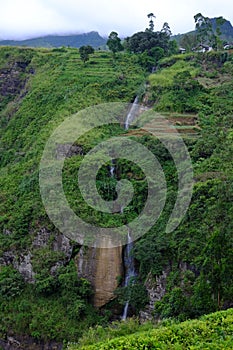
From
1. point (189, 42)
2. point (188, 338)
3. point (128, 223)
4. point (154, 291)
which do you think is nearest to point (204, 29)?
point (189, 42)

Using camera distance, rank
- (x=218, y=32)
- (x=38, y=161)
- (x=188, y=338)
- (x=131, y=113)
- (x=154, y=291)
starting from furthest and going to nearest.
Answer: (x=218, y=32) → (x=131, y=113) → (x=38, y=161) → (x=154, y=291) → (x=188, y=338)

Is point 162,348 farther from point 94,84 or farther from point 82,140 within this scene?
point 94,84

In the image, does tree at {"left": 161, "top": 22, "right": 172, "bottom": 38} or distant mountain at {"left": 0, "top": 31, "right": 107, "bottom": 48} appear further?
distant mountain at {"left": 0, "top": 31, "right": 107, "bottom": 48}

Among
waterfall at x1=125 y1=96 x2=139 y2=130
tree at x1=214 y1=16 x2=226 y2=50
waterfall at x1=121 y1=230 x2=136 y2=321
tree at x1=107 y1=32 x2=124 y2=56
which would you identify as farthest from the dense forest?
tree at x1=107 y1=32 x2=124 y2=56

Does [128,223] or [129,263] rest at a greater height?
[128,223]

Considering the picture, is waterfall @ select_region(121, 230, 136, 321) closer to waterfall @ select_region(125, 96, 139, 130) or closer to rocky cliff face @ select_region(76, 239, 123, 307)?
rocky cliff face @ select_region(76, 239, 123, 307)

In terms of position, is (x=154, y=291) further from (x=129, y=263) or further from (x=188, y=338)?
(x=188, y=338)
